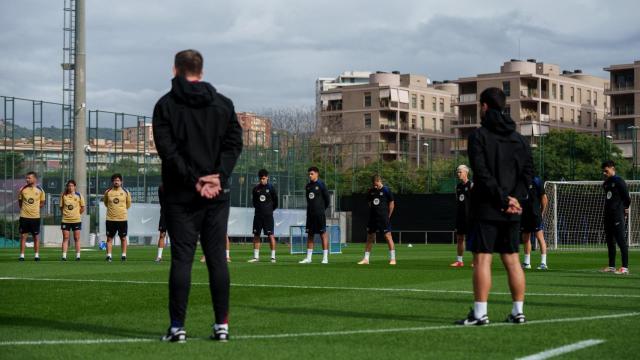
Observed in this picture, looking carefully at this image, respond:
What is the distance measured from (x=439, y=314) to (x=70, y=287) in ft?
19.8

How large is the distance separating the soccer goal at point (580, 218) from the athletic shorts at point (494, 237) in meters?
31.0

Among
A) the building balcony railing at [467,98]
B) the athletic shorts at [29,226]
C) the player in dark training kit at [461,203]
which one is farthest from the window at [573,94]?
the athletic shorts at [29,226]

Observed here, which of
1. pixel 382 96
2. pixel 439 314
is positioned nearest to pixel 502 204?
pixel 439 314

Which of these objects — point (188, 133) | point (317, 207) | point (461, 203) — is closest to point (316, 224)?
point (317, 207)

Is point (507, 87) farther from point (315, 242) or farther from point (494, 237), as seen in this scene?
point (494, 237)

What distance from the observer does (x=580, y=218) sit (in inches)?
1758

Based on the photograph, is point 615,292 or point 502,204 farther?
point 615,292

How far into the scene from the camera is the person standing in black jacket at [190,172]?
25.3 feet

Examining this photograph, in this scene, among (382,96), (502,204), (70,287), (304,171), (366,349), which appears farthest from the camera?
(382,96)

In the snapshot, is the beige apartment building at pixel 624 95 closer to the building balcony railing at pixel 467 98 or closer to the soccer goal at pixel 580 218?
the building balcony railing at pixel 467 98

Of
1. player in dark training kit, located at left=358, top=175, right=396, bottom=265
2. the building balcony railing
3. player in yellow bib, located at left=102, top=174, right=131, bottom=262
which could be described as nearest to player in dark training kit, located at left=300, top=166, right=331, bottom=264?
player in dark training kit, located at left=358, top=175, right=396, bottom=265

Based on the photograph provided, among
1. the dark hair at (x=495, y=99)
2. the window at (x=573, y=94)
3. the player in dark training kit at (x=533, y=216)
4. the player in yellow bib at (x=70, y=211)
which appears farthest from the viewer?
the window at (x=573, y=94)

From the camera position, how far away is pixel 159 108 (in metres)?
7.75

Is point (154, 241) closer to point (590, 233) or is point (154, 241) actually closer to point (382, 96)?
point (590, 233)
